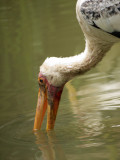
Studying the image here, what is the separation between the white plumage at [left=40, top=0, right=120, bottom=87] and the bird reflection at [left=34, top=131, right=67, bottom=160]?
2.29ft

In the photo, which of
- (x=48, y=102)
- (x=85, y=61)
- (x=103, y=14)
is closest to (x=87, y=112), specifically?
(x=48, y=102)

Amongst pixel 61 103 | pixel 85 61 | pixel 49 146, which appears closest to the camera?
pixel 49 146

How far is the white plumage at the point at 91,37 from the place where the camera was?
207 inches

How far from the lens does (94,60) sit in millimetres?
5938

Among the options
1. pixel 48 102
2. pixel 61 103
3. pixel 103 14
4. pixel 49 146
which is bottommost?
pixel 61 103

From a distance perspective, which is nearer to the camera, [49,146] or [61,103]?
[49,146]

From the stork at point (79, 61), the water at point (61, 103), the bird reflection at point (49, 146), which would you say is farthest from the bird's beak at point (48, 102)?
the bird reflection at point (49, 146)

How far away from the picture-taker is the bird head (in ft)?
19.5

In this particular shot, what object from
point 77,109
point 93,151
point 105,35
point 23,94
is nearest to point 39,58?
point 23,94

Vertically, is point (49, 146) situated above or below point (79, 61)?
Answer: below

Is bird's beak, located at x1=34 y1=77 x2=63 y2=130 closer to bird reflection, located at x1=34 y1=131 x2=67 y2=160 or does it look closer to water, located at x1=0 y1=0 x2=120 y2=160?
water, located at x1=0 y1=0 x2=120 y2=160

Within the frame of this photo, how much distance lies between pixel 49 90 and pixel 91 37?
88 centimetres

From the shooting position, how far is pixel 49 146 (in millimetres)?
5262

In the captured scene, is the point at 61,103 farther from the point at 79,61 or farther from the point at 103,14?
the point at 103,14
